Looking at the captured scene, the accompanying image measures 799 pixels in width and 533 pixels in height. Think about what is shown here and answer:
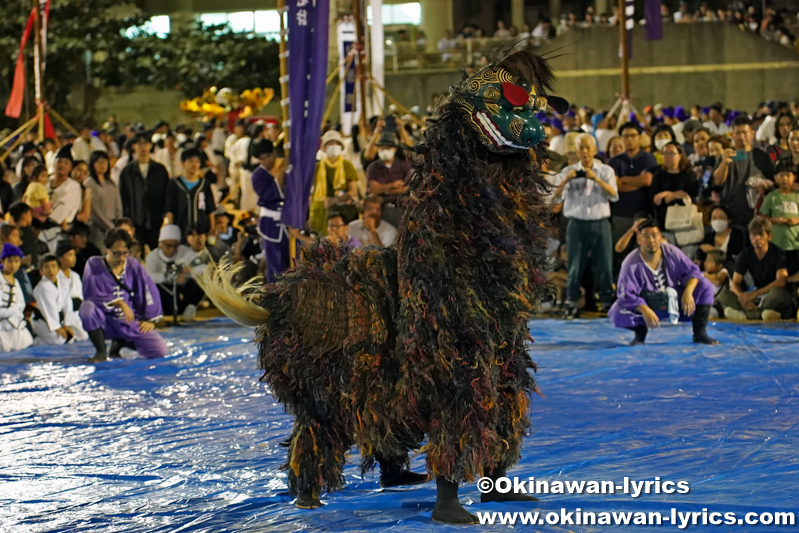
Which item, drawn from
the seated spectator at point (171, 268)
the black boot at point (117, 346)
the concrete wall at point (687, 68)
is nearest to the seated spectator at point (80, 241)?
the seated spectator at point (171, 268)

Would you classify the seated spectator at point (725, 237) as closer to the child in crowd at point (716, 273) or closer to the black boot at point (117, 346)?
the child in crowd at point (716, 273)

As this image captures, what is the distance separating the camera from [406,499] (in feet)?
14.0

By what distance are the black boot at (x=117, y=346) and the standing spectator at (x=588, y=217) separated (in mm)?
4013

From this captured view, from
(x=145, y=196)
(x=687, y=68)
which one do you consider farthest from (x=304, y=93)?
(x=687, y=68)

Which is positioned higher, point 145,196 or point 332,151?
point 332,151

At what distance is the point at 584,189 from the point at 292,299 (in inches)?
234

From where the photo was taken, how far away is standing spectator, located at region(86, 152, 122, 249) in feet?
36.8

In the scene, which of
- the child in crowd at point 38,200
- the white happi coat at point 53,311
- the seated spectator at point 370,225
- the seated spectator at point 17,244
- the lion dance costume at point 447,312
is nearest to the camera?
the lion dance costume at point 447,312

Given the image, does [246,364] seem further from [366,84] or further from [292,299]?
[366,84]

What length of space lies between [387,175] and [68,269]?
3.24 metres

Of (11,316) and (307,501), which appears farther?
(11,316)

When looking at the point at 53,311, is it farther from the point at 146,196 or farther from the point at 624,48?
the point at 624,48

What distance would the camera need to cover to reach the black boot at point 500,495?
13.5 ft

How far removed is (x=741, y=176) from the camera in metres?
10.1
